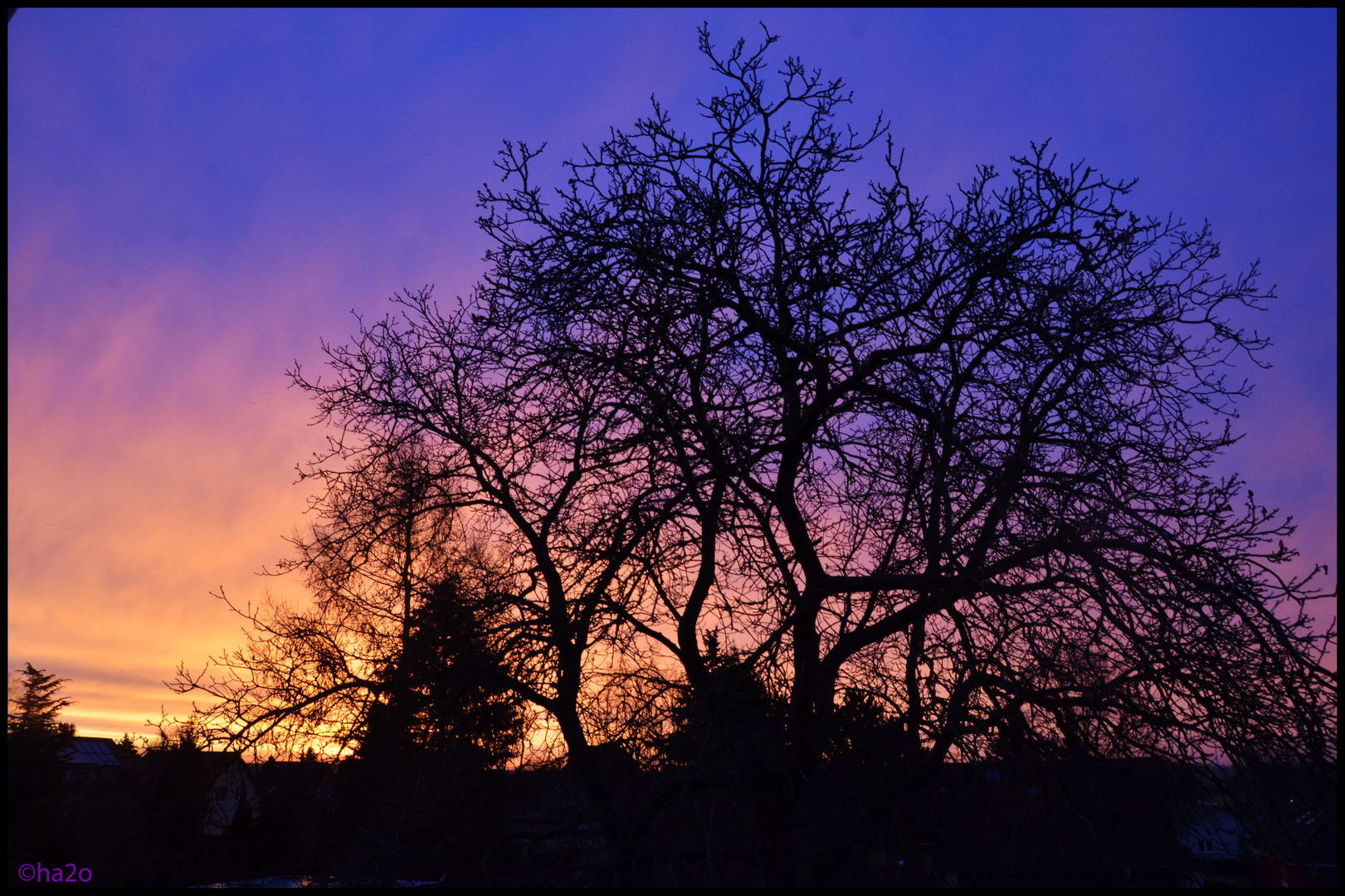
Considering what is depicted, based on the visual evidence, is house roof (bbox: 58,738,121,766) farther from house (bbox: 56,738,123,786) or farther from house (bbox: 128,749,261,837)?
house (bbox: 128,749,261,837)

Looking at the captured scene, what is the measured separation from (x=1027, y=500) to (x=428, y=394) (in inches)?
185

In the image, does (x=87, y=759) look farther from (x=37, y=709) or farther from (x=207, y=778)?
(x=207, y=778)

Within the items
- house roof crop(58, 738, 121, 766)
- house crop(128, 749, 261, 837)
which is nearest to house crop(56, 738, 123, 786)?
house roof crop(58, 738, 121, 766)

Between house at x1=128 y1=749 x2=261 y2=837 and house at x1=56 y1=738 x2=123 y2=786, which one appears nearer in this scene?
house at x1=128 y1=749 x2=261 y2=837

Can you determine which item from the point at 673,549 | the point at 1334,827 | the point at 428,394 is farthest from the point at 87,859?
the point at 1334,827

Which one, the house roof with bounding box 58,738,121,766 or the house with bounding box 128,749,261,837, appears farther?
the house roof with bounding box 58,738,121,766

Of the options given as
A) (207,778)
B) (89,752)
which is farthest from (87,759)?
(207,778)

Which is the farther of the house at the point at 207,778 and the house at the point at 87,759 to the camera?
the house at the point at 87,759

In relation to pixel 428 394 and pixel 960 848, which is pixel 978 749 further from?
pixel 428 394

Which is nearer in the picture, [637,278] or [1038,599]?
[1038,599]

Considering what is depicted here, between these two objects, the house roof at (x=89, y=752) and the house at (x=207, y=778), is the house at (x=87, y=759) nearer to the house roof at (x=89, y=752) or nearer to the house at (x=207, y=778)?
the house roof at (x=89, y=752)

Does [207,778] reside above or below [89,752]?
above

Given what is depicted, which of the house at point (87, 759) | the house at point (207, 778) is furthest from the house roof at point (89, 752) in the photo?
the house at point (207, 778)

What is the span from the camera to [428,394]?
702 centimetres
